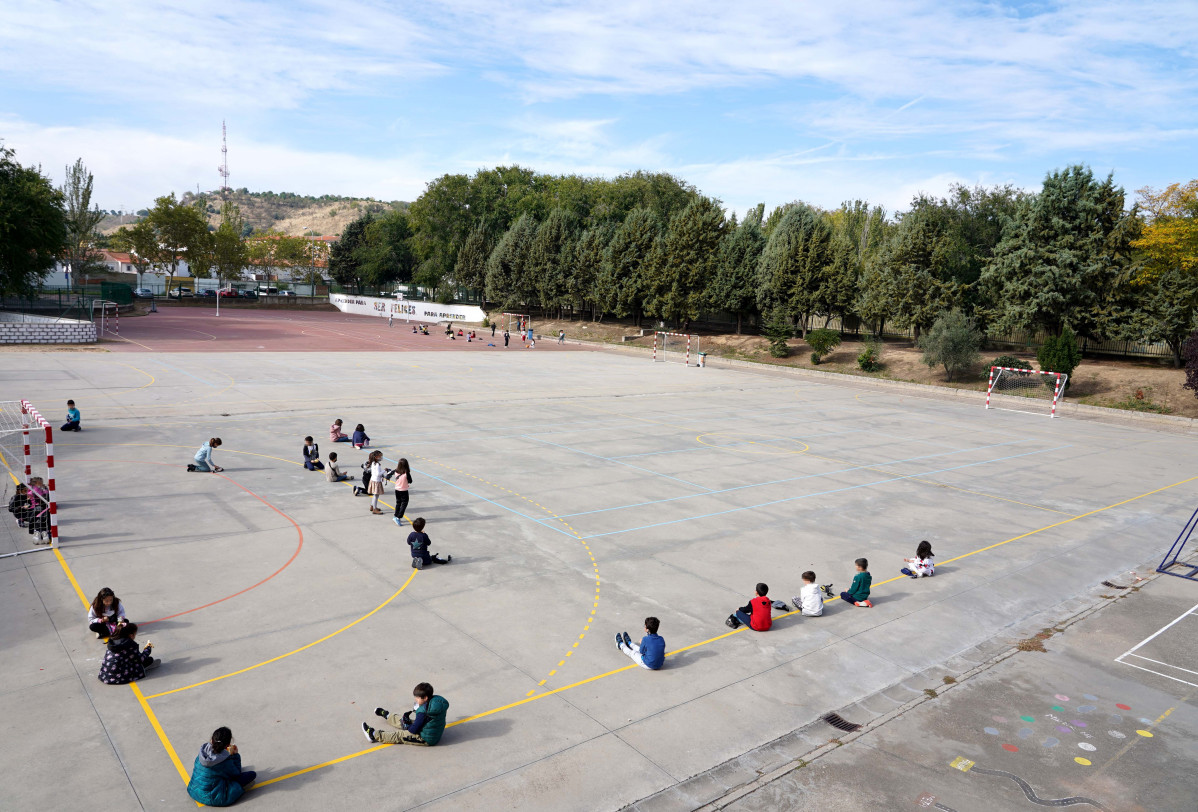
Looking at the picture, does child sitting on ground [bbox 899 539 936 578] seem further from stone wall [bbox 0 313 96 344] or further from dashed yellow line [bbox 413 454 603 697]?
stone wall [bbox 0 313 96 344]

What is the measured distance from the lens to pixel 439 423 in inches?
1067

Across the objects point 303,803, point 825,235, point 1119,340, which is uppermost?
point 825,235

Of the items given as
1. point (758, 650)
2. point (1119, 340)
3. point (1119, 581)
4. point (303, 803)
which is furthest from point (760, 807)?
point (1119, 340)

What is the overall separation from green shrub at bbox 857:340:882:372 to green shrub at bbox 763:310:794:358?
6845 millimetres

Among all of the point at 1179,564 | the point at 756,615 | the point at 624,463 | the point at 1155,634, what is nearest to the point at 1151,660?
the point at 1155,634

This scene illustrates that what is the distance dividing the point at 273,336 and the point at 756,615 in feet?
187

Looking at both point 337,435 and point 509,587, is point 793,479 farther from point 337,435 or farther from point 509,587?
point 337,435

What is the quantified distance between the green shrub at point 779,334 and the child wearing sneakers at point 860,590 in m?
48.8

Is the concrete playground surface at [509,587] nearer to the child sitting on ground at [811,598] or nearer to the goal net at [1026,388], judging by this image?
the child sitting on ground at [811,598]

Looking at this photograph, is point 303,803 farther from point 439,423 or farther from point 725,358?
point 725,358

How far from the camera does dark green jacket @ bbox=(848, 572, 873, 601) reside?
12.8 metres

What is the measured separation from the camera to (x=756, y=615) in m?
11.6

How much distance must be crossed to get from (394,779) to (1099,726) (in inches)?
344

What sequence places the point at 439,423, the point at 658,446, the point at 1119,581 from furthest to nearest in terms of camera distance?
the point at 439,423
the point at 658,446
the point at 1119,581
